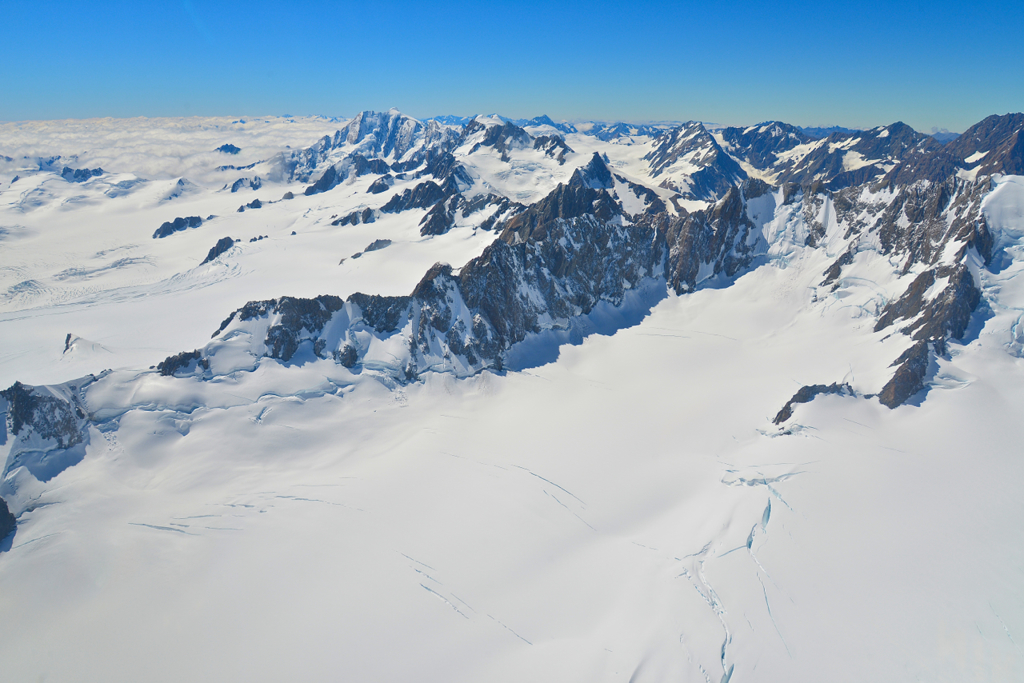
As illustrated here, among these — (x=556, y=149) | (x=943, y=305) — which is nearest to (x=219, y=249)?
(x=556, y=149)

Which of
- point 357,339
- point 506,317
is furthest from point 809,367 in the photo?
point 357,339

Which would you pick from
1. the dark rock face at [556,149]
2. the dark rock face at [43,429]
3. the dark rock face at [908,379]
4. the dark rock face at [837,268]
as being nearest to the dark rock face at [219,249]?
the dark rock face at [43,429]

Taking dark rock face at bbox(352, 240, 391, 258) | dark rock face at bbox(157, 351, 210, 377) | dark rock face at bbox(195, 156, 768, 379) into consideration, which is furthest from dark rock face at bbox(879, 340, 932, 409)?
dark rock face at bbox(352, 240, 391, 258)

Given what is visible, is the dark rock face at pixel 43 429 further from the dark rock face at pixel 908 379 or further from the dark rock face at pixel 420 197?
the dark rock face at pixel 420 197

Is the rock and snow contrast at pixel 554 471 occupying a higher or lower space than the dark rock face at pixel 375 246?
lower

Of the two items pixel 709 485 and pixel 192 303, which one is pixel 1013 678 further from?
pixel 192 303

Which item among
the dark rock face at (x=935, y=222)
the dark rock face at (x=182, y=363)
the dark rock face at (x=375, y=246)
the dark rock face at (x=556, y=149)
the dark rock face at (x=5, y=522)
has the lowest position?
the dark rock face at (x=5, y=522)

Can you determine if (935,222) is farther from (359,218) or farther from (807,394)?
(359,218)
